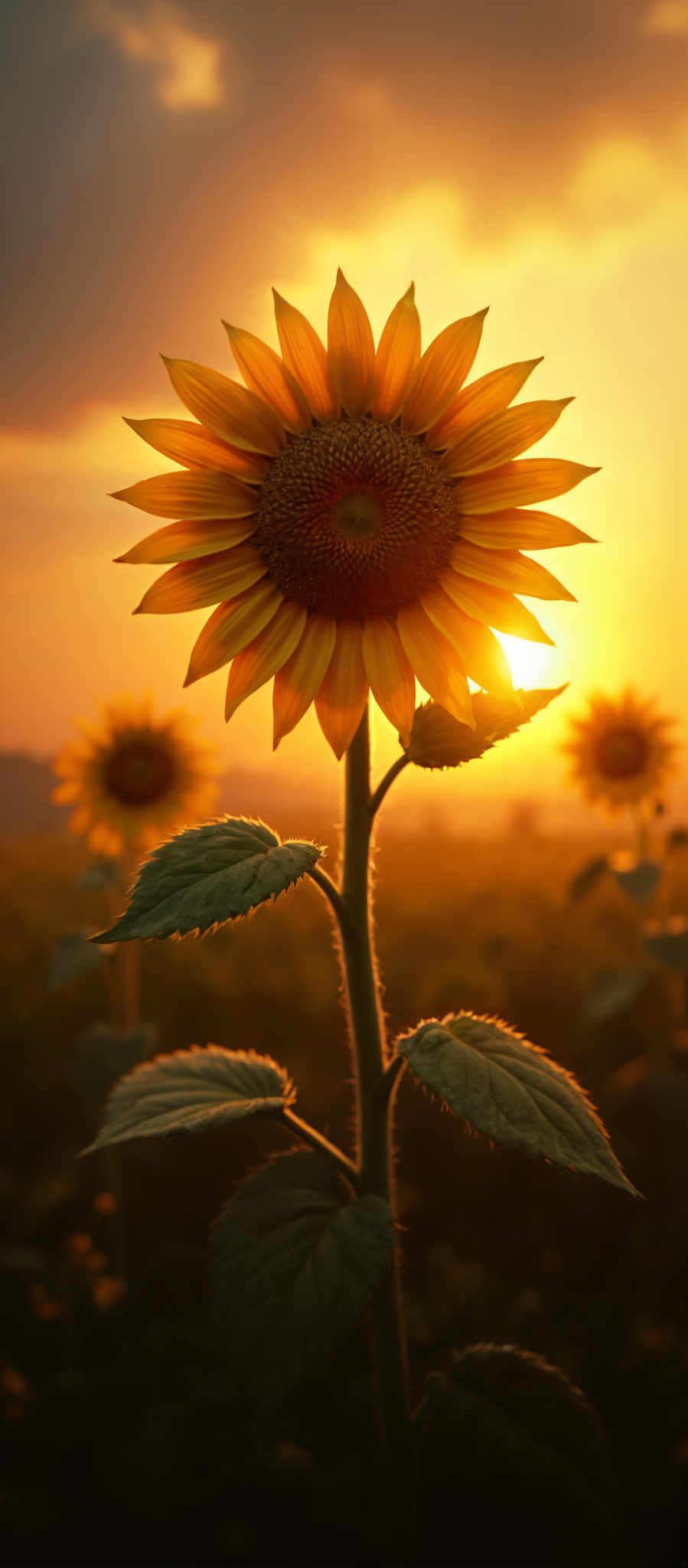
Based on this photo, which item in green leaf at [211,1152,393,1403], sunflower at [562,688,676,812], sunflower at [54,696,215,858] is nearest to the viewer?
green leaf at [211,1152,393,1403]

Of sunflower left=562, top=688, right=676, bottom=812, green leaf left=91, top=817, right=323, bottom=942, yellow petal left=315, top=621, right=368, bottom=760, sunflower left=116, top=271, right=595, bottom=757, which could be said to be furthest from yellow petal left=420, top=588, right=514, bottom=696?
sunflower left=562, top=688, right=676, bottom=812

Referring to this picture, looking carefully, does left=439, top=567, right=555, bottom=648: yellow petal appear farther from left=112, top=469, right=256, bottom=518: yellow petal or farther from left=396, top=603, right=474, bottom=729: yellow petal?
left=112, top=469, right=256, bottom=518: yellow petal

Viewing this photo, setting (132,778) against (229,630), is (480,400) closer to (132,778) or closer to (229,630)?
(229,630)

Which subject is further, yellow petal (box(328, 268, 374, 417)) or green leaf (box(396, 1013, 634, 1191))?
yellow petal (box(328, 268, 374, 417))

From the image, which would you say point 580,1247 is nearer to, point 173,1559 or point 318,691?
point 173,1559

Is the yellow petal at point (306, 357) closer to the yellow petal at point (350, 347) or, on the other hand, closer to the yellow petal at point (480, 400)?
the yellow petal at point (350, 347)

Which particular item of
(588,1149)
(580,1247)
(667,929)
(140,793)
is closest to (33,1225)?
(140,793)

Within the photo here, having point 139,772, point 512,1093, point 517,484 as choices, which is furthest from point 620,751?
point 512,1093
